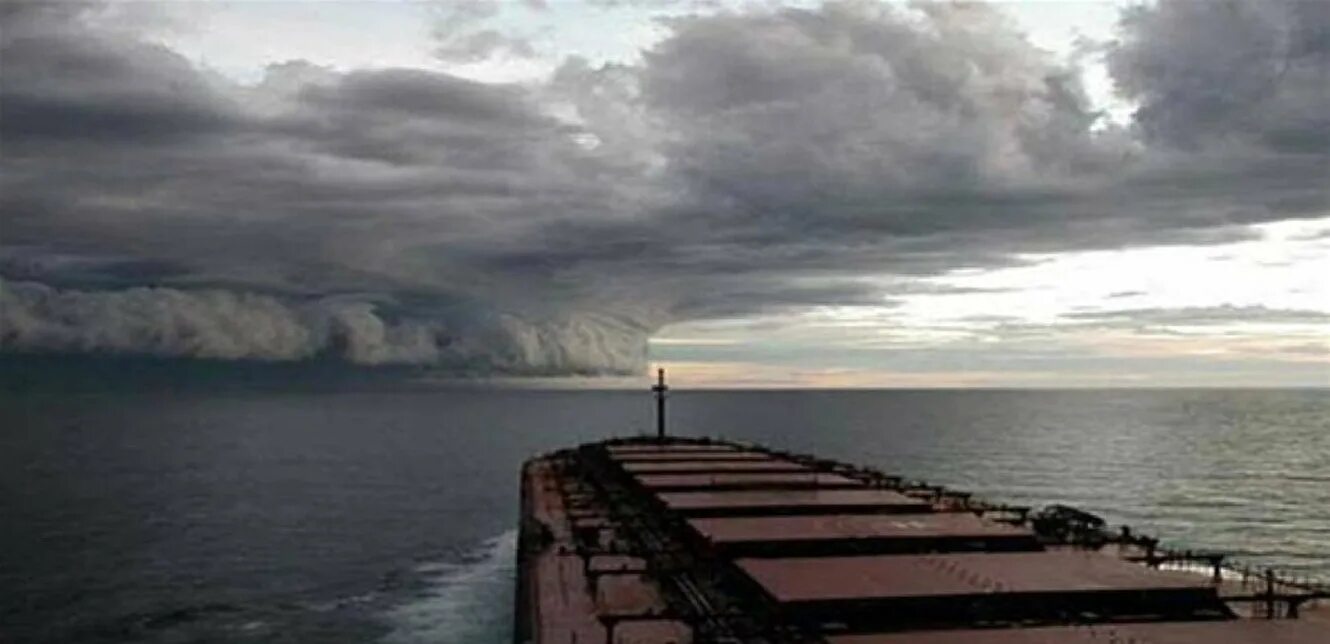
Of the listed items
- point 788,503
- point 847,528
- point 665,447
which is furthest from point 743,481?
point 665,447

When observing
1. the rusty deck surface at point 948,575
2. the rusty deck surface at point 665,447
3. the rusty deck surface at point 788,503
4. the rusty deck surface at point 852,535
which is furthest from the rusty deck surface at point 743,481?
the rusty deck surface at point 665,447

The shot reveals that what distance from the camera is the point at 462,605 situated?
3588 inches

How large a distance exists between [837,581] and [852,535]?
11.8 m

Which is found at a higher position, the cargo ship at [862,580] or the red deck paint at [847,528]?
the red deck paint at [847,528]

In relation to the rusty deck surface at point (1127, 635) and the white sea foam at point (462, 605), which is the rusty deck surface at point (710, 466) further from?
the rusty deck surface at point (1127, 635)

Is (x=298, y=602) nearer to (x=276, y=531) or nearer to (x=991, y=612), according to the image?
(x=276, y=531)

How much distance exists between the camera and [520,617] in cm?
6156

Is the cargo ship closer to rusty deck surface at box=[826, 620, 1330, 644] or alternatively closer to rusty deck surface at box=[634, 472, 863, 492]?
rusty deck surface at box=[826, 620, 1330, 644]

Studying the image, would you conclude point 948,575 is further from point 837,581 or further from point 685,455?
point 685,455

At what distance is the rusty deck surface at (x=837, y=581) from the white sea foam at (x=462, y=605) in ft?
20.6

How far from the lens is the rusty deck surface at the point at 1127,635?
138ft

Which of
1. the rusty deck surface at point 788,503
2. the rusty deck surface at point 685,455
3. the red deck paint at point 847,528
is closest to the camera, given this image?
the red deck paint at point 847,528

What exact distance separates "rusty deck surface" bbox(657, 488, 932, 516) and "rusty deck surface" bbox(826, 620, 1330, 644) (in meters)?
30.1

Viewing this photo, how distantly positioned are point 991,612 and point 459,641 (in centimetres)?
3775
